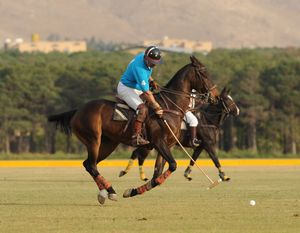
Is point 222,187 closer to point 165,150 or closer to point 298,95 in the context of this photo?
point 165,150

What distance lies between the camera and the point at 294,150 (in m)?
83.2

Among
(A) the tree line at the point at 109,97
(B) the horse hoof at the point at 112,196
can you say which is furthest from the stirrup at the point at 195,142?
(A) the tree line at the point at 109,97

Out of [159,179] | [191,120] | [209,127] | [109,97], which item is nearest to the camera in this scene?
[159,179]

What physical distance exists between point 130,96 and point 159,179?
1.70 metres

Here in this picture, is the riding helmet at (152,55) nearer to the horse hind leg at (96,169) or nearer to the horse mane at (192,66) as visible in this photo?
the horse mane at (192,66)

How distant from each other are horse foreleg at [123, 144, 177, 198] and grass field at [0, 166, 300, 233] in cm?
22

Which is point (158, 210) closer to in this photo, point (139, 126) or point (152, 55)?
point (139, 126)

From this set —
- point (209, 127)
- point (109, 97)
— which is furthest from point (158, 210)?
point (109, 97)

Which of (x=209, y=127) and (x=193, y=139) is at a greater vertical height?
(x=209, y=127)

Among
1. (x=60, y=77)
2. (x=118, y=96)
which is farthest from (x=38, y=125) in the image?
(x=118, y=96)

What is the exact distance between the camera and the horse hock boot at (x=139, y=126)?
64.8 ft

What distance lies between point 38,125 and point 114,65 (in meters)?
8.31

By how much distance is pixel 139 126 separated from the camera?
778 inches

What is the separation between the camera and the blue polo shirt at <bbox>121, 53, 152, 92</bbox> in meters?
19.8
